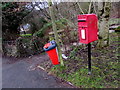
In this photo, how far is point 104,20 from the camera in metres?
4.24

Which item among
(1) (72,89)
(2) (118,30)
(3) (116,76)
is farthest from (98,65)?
(2) (118,30)

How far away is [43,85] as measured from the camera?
2816 mm

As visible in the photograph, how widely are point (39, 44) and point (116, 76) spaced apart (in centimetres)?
521

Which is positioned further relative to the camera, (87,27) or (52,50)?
(52,50)

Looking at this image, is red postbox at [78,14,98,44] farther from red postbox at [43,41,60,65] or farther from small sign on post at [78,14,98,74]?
red postbox at [43,41,60,65]

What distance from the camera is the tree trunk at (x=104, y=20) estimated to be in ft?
13.4

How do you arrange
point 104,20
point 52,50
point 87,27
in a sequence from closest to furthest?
point 87,27
point 52,50
point 104,20

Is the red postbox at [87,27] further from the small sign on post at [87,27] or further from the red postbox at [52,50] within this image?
the red postbox at [52,50]

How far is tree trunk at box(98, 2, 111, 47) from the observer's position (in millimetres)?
4098

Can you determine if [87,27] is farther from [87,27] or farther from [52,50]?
[52,50]

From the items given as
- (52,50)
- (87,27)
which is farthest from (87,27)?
(52,50)

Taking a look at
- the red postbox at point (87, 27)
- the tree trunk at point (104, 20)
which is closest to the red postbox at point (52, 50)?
the red postbox at point (87, 27)

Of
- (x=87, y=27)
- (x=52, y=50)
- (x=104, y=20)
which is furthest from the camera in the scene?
(x=104, y=20)

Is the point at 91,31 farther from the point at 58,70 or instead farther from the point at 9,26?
the point at 9,26
